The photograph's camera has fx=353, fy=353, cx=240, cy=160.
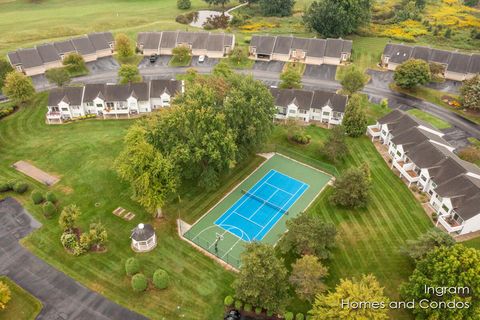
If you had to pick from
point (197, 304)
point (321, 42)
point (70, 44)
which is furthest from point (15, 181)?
point (321, 42)

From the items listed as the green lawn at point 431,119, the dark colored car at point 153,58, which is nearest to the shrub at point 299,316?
the green lawn at point 431,119

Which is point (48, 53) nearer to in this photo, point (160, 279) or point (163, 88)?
point (163, 88)

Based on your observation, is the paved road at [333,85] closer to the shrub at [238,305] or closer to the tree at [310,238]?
the tree at [310,238]

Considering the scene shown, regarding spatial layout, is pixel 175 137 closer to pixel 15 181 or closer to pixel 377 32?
pixel 15 181

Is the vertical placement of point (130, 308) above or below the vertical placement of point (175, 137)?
below

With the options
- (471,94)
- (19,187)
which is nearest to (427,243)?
A: (471,94)

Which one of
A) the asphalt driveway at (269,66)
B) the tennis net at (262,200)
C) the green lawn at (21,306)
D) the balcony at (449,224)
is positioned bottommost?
A: the green lawn at (21,306)

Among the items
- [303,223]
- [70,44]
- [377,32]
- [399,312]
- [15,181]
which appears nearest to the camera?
[399,312]
